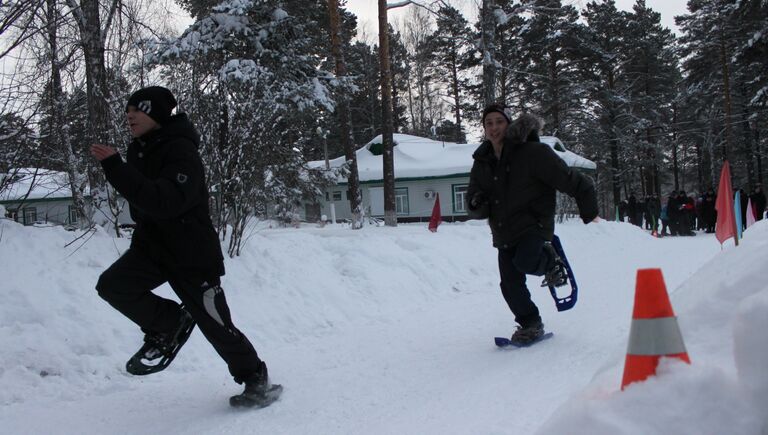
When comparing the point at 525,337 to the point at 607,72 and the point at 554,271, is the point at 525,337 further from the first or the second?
the point at 607,72

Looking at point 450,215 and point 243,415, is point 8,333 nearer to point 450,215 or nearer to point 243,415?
point 243,415

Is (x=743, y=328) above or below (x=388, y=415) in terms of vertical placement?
above

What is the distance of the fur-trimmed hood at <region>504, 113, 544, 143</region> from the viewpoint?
436 cm

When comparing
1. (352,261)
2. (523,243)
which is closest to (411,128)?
(352,261)

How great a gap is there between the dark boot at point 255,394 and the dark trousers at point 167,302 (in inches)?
1.9

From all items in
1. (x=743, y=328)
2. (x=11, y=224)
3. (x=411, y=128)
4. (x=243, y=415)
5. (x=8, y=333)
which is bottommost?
(x=243, y=415)

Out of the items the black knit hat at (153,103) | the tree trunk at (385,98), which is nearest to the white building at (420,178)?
the tree trunk at (385,98)

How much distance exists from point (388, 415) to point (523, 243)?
1.75m

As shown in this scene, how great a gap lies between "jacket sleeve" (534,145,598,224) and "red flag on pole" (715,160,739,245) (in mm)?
4529

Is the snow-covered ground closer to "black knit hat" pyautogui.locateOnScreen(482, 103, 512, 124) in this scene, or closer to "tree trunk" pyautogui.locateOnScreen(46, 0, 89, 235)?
"tree trunk" pyautogui.locateOnScreen(46, 0, 89, 235)

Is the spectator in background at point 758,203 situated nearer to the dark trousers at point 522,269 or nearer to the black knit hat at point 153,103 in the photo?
the dark trousers at point 522,269

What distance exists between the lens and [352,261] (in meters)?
7.34

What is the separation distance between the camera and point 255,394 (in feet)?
11.0

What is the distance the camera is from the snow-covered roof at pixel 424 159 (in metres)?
30.7
